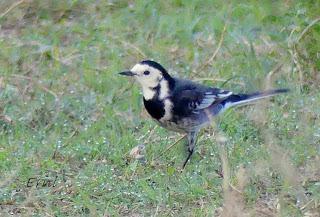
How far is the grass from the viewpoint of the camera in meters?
6.56

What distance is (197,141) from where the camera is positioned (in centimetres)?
764

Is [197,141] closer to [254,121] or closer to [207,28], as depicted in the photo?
[254,121]

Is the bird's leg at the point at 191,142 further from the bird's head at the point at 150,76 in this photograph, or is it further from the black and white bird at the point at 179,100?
the bird's head at the point at 150,76

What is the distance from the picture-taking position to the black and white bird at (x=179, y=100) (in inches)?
290

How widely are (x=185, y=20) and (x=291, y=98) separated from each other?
70.9 inches

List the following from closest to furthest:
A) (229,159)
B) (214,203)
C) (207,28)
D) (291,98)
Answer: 1. (214,203)
2. (229,159)
3. (291,98)
4. (207,28)

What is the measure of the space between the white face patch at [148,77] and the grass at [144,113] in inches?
14.2

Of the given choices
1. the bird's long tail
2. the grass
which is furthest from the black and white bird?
the grass

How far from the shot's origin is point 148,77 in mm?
7496

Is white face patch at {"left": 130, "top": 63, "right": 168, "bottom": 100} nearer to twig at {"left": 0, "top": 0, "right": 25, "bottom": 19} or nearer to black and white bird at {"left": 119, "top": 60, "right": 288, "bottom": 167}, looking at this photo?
black and white bird at {"left": 119, "top": 60, "right": 288, "bottom": 167}

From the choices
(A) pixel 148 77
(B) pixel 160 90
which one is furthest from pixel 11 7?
(B) pixel 160 90

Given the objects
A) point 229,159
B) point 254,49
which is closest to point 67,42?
point 254,49

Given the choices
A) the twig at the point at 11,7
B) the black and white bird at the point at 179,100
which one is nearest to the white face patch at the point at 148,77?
the black and white bird at the point at 179,100

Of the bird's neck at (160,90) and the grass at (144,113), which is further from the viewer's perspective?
the bird's neck at (160,90)
